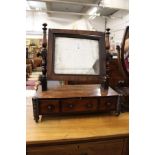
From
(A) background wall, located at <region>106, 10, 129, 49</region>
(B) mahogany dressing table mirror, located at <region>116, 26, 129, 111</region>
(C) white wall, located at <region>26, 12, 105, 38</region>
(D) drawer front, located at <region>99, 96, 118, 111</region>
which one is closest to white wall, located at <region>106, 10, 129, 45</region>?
(A) background wall, located at <region>106, 10, 129, 49</region>

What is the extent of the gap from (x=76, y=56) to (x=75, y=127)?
39cm

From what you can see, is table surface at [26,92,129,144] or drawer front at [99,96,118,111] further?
drawer front at [99,96,118,111]

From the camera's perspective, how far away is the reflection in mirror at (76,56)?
99cm

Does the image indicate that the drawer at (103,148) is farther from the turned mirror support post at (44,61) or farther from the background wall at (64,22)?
the background wall at (64,22)

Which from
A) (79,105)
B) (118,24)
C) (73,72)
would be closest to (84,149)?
(79,105)

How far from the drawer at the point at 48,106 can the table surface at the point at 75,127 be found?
5cm

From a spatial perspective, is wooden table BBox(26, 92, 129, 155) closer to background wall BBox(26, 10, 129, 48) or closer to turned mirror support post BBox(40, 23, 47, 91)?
turned mirror support post BBox(40, 23, 47, 91)

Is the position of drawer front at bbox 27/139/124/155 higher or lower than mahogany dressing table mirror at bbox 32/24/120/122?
lower

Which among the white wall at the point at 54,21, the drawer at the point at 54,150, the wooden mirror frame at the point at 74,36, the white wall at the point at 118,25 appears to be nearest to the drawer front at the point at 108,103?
the wooden mirror frame at the point at 74,36

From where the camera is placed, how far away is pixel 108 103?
952 millimetres

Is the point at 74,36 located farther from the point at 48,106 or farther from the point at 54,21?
the point at 54,21

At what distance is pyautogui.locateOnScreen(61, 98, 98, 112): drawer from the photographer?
89cm
